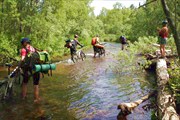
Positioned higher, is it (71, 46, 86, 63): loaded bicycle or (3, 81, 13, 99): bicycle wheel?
(71, 46, 86, 63): loaded bicycle

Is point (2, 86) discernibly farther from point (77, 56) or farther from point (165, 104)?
point (77, 56)

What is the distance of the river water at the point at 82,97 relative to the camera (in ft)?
30.0

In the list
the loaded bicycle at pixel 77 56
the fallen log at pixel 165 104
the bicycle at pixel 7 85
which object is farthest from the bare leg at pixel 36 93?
the loaded bicycle at pixel 77 56

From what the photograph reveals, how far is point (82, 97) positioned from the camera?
11508 mm

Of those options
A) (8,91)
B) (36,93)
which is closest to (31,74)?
(36,93)

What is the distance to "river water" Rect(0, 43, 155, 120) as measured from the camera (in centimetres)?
913

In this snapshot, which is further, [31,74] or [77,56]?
[77,56]

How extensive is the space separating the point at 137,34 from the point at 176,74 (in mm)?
41258

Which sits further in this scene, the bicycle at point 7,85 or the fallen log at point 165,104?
the bicycle at point 7,85

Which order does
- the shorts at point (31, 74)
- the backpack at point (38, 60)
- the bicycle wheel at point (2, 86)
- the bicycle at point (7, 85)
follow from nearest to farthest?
the backpack at point (38, 60)
the shorts at point (31, 74)
the bicycle at point (7, 85)
the bicycle wheel at point (2, 86)

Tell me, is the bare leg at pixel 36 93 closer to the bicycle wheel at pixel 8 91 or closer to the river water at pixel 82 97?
the river water at pixel 82 97

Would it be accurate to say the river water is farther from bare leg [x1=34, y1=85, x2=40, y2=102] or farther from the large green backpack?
the large green backpack

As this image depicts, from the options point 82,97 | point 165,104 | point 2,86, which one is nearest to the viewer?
point 165,104

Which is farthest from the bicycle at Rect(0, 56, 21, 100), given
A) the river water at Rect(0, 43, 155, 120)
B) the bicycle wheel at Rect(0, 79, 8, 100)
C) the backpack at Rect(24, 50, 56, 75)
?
the backpack at Rect(24, 50, 56, 75)
